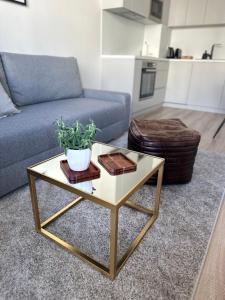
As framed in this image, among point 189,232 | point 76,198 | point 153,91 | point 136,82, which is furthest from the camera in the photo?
point 153,91

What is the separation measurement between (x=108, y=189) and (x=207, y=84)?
3.83m

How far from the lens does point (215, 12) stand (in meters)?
3.82

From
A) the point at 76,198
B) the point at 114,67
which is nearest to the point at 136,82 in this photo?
the point at 114,67

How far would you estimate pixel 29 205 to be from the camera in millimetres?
1332

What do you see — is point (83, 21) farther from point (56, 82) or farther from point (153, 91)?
point (153, 91)

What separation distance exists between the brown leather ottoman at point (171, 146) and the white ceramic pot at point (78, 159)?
0.63 metres

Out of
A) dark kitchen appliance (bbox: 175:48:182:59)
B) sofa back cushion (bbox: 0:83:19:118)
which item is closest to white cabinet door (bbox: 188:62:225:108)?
dark kitchen appliance (bbox: 175:48:182:59)

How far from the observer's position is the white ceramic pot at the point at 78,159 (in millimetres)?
928

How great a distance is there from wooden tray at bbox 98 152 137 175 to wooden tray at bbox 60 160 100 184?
7 centimetres

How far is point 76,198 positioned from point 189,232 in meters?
0.71

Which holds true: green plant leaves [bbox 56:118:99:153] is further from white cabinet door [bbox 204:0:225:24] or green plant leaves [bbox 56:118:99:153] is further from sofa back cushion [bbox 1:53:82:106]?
white cabinet door [bbox 204:0:225:24]

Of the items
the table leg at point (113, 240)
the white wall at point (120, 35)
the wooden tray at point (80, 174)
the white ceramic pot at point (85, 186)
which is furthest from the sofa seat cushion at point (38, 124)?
the white wall at point (120, 35)

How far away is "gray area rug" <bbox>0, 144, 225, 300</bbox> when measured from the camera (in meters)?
0.85

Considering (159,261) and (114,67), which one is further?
(114,67)
